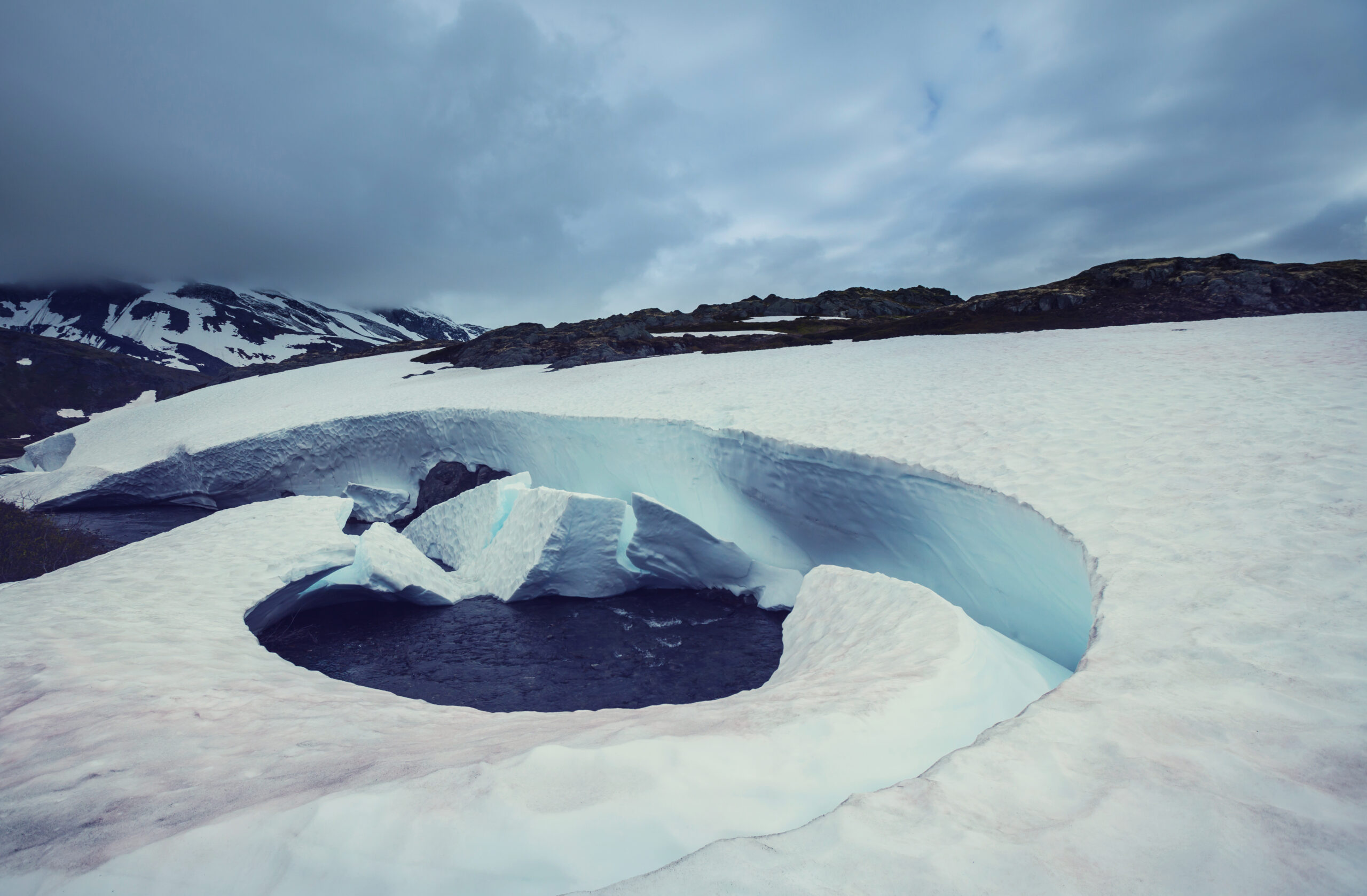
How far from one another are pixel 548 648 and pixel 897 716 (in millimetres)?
5436

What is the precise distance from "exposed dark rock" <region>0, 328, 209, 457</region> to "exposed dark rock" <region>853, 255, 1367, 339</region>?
2495 inches

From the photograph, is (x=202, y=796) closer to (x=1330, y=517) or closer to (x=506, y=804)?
(x=506, y=804)

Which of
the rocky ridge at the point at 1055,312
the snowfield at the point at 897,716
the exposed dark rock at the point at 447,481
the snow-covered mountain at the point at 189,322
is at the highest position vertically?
the snow-covered mountain at the point at 189,322

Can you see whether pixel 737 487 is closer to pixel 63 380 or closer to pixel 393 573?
pixel 393 573

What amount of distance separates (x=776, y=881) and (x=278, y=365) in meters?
42.0

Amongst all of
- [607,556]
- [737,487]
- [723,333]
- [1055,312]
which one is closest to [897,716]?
[737,487]

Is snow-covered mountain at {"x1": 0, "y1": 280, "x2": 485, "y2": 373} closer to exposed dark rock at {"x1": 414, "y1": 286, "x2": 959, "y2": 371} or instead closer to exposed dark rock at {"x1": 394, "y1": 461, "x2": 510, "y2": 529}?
exposed dark rock at {"x1": 414, "y1": 286, "x2": 959, "y2": 371}

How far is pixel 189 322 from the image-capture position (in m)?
136

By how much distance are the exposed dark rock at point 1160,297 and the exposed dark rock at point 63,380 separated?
63.4m

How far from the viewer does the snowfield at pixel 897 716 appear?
1.33 m

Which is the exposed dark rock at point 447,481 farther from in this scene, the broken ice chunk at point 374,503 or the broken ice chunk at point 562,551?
the broken ice chunk at point 562,551

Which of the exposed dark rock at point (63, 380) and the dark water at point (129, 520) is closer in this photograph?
the dark water at point (129, 520)

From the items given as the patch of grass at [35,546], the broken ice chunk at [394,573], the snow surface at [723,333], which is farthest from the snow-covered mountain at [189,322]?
the broken ice chunk at [394,573]

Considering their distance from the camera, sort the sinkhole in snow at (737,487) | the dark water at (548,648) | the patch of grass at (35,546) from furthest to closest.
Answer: the patch of grass at (35,546) → the dark water at (548,648) → the sinkhole in snow at (737,487)
